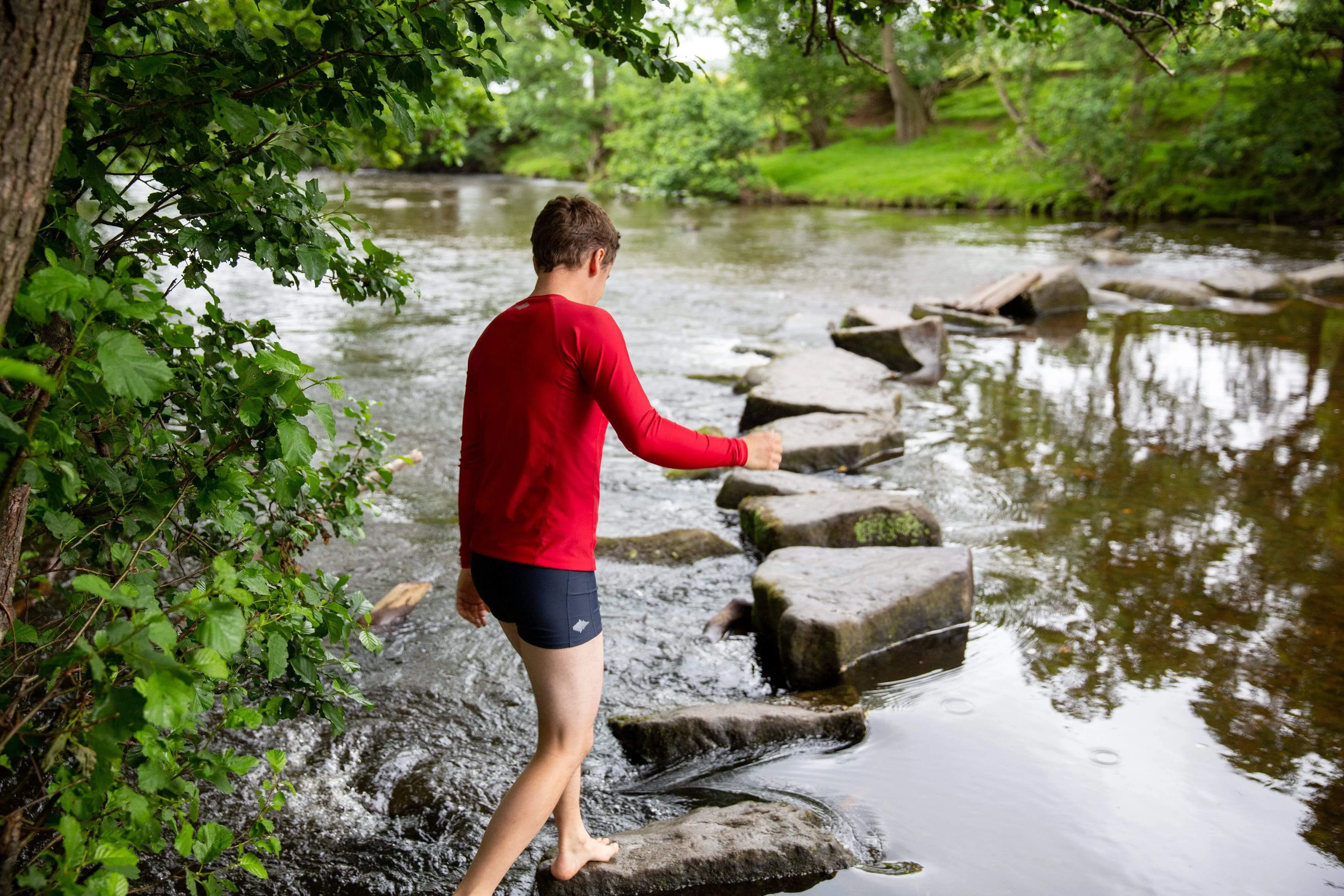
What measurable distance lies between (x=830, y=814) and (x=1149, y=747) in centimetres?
148

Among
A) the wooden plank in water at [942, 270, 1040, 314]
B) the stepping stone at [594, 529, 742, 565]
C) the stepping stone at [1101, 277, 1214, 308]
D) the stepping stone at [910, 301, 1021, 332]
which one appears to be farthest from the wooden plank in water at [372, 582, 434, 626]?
the stepping stone at [1101, 277, 1214, 308]

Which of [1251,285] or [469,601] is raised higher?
[1251,285]

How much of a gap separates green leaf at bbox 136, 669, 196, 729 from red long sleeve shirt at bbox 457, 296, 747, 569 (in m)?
1.09

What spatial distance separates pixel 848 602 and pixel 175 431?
3.17 meters

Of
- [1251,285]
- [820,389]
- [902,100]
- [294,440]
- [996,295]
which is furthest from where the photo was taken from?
[902,100]

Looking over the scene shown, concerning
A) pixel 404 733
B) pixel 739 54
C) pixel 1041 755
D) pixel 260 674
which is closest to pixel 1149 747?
pixel 1041 755

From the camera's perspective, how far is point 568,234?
2869mm

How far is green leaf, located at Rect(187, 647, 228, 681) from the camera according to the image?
1.91 meters

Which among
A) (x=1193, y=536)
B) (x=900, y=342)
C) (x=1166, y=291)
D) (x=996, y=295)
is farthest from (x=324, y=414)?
(x=1166, y=291)

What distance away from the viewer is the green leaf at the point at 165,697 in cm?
176

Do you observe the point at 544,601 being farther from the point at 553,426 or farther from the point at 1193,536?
the point at 1193,536

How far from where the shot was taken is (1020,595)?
223 inches

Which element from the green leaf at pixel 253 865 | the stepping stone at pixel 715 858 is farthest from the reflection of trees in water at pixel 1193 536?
the green leaf at pixel 253 865

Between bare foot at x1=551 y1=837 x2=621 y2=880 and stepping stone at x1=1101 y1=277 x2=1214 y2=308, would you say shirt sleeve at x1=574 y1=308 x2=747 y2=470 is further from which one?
stepping stone at x1=1101 y1=277 x2=1214 y2=308
